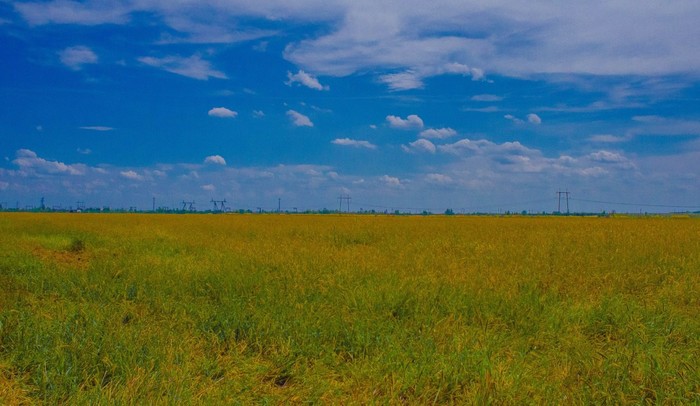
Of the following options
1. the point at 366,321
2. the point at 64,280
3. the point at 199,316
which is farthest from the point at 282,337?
the point at 64,280

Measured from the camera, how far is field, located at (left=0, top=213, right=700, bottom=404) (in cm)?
380

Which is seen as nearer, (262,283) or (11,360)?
(11,360)

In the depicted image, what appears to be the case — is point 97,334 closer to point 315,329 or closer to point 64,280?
point 315,329

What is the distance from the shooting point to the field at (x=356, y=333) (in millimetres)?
3805

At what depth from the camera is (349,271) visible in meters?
8.08

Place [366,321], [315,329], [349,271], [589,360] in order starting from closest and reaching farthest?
[589,360]
[315,329]
[366,321]
[349,271]

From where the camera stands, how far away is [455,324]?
5.28 m

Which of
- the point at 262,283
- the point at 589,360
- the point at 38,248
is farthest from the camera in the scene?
the point at 38,248

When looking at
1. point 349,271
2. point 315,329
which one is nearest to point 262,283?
point 349,271

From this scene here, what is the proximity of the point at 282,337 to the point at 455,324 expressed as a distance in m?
1.93

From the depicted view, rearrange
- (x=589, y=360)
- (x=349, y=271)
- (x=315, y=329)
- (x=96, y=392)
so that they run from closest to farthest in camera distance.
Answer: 1. (x=96, y=392)
2. (x=589, y=360)
3. (x=315, y=329)
4. (x=349, y=271)

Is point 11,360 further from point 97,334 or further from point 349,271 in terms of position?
point 349,271

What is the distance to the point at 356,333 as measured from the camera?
505cm

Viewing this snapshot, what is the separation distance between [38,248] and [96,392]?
46.6 ft
